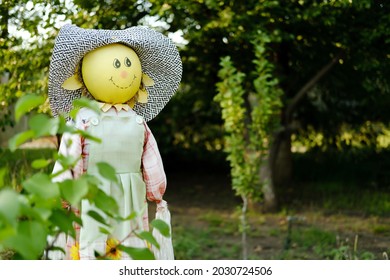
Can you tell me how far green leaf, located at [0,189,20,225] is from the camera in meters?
1.19

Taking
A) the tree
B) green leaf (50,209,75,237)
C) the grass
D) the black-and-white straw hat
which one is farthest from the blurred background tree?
green leaf (50,209,75,237)

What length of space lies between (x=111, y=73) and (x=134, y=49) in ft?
0.72

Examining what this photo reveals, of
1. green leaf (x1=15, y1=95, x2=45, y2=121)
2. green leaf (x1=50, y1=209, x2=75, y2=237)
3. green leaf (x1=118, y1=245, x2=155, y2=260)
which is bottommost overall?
green leaf (x1=118, y1=245, x2=155, y2=260)

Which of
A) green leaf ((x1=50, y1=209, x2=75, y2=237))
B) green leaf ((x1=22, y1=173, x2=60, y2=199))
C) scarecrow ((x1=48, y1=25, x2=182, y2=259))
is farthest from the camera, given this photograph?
scarecrow ((x1=48, y1=25, x2=182, y2=259))

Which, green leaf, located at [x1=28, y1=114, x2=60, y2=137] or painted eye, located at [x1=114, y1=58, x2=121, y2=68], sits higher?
green leaf, located at [x1=28, y1=114, x2=60, y2=137]

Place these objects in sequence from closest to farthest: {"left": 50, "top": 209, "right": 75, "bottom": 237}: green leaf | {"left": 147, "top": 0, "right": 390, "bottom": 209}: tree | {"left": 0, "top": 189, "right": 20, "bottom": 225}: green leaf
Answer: {"left": 0, "top": 189, "right": 20, "bottom": 225}: green leaf → {"left": 50, "top": 209, "right": 75, "bottom": 237}: green leaf → {"left": 147, "top": 0, "right": 390, "bottom": 209}: tree

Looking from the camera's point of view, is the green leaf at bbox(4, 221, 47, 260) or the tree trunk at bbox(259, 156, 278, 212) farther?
the tree trunk at bbox(259, 156, 278, 212)

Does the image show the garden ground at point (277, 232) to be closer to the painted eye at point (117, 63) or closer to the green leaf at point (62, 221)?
the painted eye at point (117, 63)

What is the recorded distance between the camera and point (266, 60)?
16.9 ft

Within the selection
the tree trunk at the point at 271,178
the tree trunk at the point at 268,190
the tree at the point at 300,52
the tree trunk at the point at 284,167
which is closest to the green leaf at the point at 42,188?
the tree at the point at 300,52

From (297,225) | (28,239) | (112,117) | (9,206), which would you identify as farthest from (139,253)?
(297,225)

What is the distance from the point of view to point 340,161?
8680 millimetres

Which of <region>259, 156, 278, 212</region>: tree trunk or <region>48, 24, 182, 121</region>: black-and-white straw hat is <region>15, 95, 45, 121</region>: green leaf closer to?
<region>48, 24, 182, 121</region>: black-and-white straw hat
